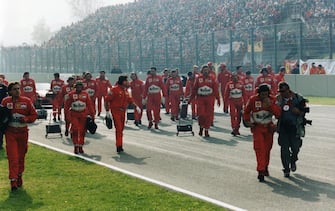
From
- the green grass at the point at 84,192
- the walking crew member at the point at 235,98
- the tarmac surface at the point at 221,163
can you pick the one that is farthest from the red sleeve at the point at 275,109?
the walking crew member at the point at 235,98

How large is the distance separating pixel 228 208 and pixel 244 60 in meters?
27.6

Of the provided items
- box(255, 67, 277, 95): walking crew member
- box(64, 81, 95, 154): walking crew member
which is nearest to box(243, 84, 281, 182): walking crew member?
box(64, 81, 95, 154): walking crew member

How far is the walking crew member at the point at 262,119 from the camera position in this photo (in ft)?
33.3

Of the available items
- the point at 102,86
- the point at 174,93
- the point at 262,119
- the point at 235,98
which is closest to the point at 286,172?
the point at 262,119

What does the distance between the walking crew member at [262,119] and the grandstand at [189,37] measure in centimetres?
2099

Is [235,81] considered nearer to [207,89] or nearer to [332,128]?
[207,89]

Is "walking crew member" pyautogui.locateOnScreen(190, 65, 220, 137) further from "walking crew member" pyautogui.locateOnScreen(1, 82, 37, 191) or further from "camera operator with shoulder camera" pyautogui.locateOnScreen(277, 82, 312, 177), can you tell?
"walking crew member" pyautogui.locateOnScreen(1, 82, 37, 191)

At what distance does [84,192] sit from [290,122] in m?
3.55

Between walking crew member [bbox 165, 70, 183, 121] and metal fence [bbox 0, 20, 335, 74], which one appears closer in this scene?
walking crew member [bbox 165, 70, 183, 121]

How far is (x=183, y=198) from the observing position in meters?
8.79

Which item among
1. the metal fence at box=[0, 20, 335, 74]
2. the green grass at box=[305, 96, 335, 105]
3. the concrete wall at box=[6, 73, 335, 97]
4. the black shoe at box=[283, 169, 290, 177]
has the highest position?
the metal fence at box=[0, 20, 335, 74]

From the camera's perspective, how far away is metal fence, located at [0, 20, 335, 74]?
1234 inches

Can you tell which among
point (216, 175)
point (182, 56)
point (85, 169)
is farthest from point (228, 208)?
point (182, 56)

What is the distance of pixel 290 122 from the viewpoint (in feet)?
34.0
